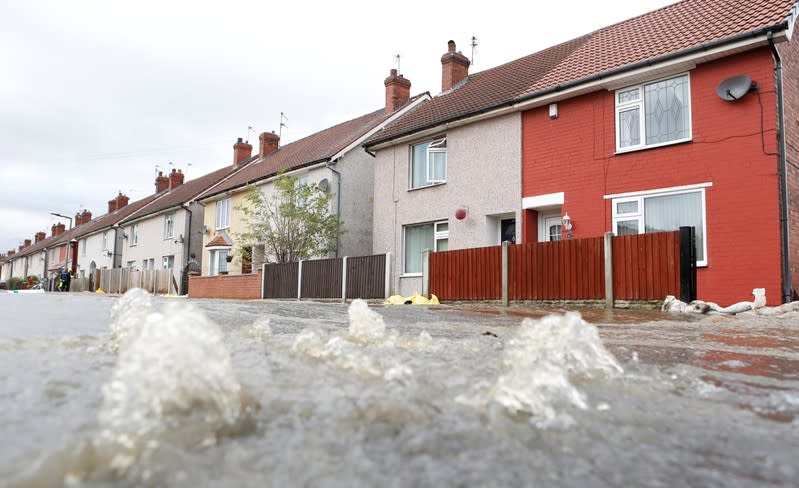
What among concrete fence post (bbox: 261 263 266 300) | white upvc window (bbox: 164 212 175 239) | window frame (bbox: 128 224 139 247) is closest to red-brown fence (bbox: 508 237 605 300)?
concrete fence post (bbox: 261 263 266 300)

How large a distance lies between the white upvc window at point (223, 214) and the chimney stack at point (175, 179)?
14.2 m

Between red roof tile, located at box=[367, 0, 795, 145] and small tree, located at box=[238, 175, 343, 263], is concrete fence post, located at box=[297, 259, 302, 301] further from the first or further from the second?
red roof tile, located at box=[367, 0, 795, 145]

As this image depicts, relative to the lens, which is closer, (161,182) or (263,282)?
(263,282)

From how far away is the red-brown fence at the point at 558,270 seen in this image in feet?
35.0

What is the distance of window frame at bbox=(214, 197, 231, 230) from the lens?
27094 millimetres

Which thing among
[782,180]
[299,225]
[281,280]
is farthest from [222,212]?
[782,180]

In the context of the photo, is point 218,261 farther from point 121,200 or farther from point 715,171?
point 121,200

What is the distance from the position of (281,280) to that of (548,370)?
18.3 m

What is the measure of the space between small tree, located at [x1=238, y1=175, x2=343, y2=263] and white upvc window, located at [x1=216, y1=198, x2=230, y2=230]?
7228 millimetres

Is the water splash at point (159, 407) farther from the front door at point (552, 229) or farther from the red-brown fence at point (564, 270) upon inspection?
the front door at point (552, 229)

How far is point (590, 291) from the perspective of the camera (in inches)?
422

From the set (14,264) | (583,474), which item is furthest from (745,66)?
(14,264)

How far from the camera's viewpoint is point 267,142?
3020 centimetres

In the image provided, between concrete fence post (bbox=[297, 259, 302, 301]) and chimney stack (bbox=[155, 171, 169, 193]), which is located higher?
chimney stack (bbox=[155, 171, 169, 193])
